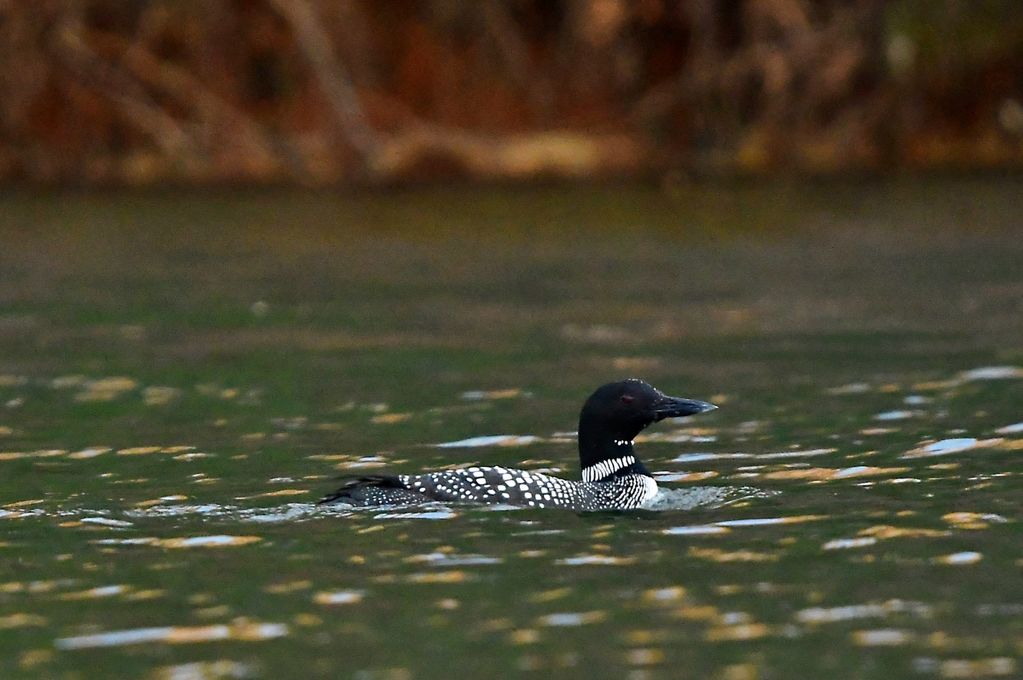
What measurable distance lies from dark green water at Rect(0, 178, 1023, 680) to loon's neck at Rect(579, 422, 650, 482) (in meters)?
0.41

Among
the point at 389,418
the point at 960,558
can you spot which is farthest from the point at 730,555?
the point at 389,418

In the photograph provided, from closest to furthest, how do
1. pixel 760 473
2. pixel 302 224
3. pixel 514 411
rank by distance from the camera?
pixel 760 473, pixel 514 411, pixel 302 224

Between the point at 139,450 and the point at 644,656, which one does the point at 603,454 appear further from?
the point at 644,656

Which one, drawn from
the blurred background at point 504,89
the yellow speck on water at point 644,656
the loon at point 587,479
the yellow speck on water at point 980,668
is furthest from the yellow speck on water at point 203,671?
the blurred background at point 504,89

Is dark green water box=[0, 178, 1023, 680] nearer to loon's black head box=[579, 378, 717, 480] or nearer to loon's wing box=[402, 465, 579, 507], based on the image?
loon's wing box=[402, 465, 579, 507]

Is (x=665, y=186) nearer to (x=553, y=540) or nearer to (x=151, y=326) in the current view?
(x=151, y=326)

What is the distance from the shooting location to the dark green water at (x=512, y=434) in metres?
7.22

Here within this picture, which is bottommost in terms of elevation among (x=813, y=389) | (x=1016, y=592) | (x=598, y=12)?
(x=1016, y=592)

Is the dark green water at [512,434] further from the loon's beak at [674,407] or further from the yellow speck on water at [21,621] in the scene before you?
the loon's beak at [674,407]

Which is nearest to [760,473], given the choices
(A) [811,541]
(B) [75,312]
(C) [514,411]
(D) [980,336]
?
(A) [811,541]

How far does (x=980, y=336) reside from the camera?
14766mm

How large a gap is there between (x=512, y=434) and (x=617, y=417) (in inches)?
69.6

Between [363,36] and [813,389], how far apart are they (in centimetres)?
1625

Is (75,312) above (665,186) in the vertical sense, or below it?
below
